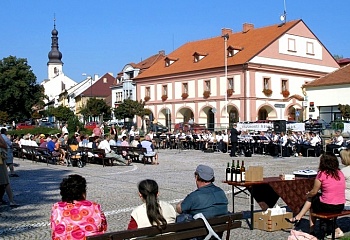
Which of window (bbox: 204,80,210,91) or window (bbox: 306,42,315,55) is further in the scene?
window (bbox: 306,42,315,55)

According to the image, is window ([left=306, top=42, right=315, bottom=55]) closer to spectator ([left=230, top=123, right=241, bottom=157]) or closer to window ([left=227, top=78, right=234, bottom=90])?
window ([left=227, top=78, right=234, bottom=90])

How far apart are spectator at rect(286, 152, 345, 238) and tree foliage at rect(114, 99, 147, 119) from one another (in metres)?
49.9

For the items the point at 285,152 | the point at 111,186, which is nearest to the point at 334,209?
the point at 111,186

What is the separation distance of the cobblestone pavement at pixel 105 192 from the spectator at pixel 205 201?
6.71 feet

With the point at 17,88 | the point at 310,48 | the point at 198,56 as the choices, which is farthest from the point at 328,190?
the point at 17,88

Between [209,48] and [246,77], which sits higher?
[209,48]

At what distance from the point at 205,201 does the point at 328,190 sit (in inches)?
94.8

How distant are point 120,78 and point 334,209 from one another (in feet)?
230

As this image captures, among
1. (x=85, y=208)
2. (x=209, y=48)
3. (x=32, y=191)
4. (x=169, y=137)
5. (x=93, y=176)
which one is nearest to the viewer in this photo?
(x=85, y=208)

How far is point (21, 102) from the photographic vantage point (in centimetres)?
7100

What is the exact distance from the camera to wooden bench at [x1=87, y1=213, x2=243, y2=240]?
491cm

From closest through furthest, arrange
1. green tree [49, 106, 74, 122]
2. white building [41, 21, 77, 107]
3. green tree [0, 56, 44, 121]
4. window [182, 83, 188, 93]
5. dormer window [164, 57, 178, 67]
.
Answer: window [182, 83, 188, 93]
dormer window [164, 57, 178, 67]
green tree [0, 56, 44, 121]
green tree [49, 106, 74, 122]
white building [41, 21, 77, 107]

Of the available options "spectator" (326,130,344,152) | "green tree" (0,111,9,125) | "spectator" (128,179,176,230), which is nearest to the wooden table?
"spectator" (128,179,176,230)

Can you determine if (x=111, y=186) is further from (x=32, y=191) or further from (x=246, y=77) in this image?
(x=246, y=77)
